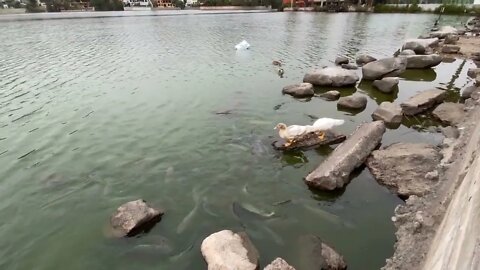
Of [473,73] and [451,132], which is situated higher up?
[451,132]

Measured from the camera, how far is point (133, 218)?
295 inches

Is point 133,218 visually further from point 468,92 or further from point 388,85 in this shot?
point 468,92

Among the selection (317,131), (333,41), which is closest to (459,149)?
(317,131)

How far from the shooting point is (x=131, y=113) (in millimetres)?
14758

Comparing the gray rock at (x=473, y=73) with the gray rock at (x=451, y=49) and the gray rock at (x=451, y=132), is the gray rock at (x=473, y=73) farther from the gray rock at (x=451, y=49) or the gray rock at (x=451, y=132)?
the gray rock at (x=451, y=132)

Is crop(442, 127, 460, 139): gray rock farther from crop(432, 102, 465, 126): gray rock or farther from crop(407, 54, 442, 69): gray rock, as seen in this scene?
crop(407, 54, 442, 69): gray rock

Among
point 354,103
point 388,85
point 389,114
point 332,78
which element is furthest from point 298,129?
point 388,85

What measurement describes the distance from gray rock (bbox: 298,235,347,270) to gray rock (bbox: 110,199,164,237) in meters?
3.45

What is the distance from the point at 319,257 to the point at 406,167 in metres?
4.08

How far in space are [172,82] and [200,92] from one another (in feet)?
9.47

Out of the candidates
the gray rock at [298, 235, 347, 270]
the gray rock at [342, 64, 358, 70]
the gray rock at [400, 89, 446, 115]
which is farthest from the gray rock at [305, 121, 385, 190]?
the gray rock at [342, 64, 358, 70]

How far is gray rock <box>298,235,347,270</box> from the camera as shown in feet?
20.4

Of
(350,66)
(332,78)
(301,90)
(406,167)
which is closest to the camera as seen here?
(406,167)

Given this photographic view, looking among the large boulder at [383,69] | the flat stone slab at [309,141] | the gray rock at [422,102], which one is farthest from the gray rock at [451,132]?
the large boulder at [383,69]
